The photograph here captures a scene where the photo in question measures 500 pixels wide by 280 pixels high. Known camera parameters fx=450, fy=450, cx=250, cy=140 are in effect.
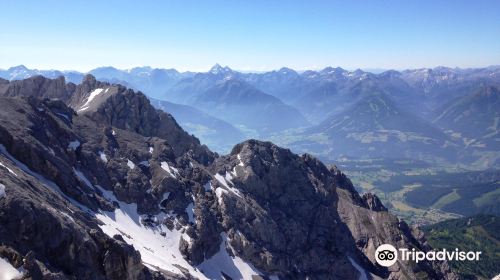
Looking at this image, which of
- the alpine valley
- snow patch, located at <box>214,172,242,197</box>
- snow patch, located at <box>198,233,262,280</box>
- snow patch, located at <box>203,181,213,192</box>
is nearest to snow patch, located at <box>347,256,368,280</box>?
the alpine valley

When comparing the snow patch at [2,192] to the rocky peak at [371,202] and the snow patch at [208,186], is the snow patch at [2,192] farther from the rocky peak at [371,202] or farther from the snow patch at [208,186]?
the rocky peak at [371,202]

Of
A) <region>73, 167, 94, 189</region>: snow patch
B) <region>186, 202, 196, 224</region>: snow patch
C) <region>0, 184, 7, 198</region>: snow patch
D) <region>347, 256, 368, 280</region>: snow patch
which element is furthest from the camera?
<region>347, 256, 368, 280</region>: snow patch

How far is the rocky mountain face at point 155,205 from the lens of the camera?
57906 millimetres

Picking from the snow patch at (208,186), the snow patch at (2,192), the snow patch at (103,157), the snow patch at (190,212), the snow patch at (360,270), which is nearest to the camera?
the snow patch at (2,192)

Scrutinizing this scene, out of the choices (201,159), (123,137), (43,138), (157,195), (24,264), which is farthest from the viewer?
(201,159)

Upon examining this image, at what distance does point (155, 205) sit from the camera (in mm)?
110875

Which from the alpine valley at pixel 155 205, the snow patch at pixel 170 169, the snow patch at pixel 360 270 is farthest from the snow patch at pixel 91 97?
the snow patch at pixel 360 270

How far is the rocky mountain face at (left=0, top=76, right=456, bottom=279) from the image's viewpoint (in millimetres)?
57906

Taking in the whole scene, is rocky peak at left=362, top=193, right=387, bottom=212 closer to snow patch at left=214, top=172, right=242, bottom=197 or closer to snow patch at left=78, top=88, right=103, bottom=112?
snow patch at left=214, top=172, right=242, bottom=197

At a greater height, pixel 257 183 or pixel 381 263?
pixel 257 183

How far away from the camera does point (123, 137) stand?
128250 millimetres

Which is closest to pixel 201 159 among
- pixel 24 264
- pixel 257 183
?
pixel 257 183

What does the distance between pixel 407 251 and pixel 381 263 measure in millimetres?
8824

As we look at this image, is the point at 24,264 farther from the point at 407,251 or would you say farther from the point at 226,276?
the point at 407,251
